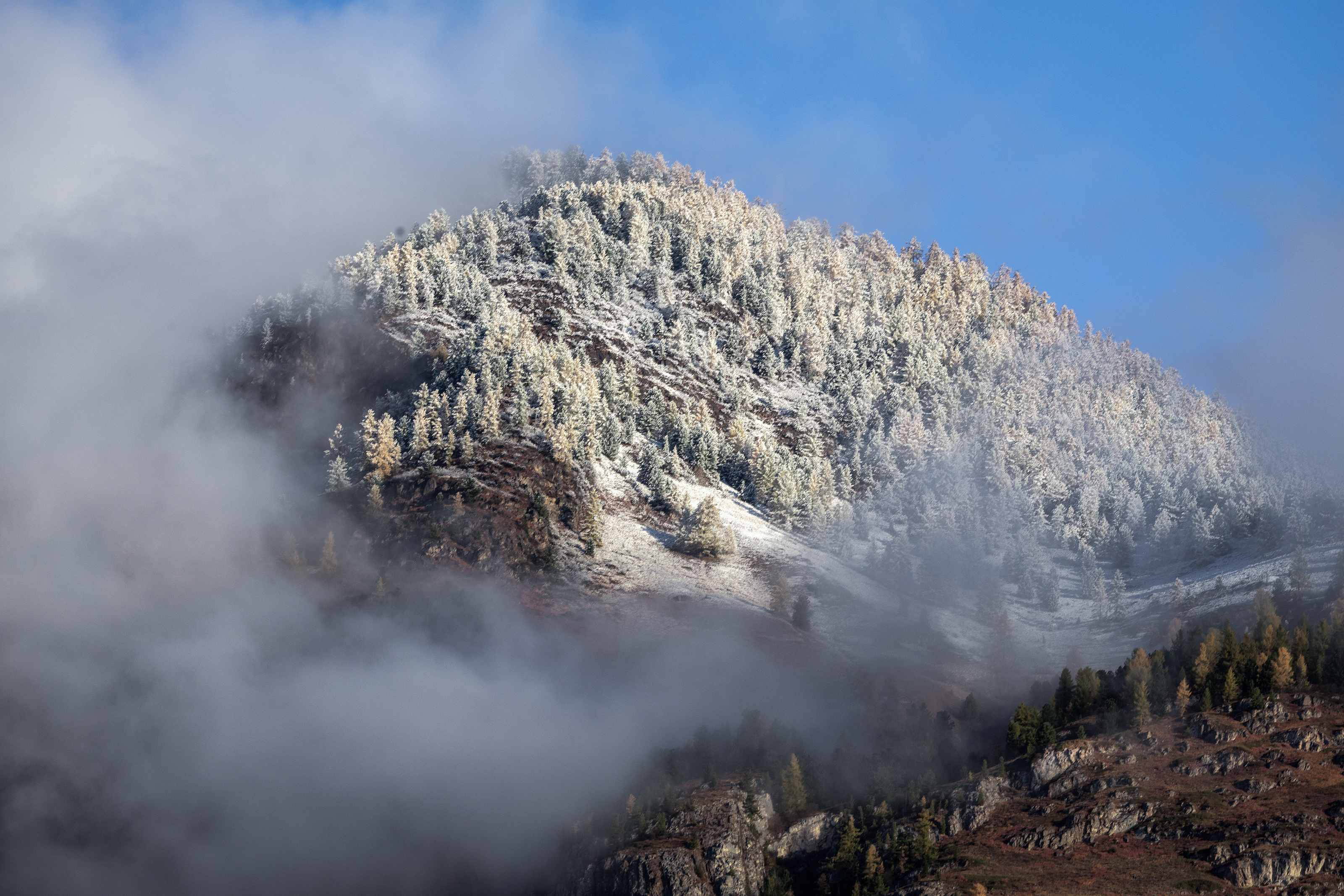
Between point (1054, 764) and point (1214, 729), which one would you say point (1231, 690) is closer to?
point (1214, 729)

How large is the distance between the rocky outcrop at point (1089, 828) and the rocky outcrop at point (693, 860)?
2937 cm

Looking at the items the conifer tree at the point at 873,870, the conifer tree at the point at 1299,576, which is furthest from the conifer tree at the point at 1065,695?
the conifer tree at the point at 1299,576

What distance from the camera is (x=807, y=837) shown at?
124875 mm

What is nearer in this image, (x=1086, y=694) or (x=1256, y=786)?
(x=1256, y=786)

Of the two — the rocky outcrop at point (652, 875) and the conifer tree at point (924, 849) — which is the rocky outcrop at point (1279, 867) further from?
the rocky outcrop at point (652, 875)

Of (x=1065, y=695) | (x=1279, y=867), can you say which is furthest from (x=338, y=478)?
(x=1279, y=867)

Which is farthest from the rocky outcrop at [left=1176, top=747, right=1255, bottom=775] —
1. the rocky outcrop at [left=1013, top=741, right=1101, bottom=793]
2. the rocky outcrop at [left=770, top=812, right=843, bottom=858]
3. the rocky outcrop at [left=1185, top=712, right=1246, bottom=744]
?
the rocky outcrop at [left=770, top=812, right=843, bottom=858]

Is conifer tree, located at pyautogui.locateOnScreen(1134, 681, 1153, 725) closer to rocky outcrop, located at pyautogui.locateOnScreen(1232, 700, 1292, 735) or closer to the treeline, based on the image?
the treeline

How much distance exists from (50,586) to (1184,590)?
707ft

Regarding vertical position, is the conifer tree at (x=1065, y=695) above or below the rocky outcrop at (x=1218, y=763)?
above

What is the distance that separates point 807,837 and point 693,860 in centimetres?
1623

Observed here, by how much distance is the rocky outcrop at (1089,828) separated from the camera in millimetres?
114500

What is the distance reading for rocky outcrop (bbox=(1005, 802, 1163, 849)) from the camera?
114500 mm

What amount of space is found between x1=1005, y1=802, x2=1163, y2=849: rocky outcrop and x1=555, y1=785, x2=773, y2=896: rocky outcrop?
2937cm
